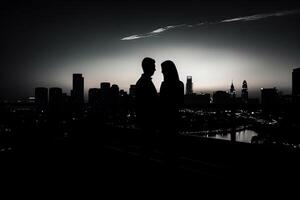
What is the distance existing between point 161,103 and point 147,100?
239 mm

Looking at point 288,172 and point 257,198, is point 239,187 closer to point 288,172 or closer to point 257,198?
point 257,198

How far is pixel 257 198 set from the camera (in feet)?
11.2

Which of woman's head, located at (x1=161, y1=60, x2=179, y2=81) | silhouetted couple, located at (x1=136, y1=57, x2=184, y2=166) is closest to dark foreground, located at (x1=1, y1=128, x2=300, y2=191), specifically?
silhouetted couple, located at (x1=136, y1=57, x2=184, y2=166)

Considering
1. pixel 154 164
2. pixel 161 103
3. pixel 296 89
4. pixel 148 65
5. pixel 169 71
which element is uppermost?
pixel 148 65

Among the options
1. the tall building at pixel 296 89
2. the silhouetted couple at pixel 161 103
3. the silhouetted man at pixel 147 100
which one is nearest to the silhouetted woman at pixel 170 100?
the silhouetted couple at pixel 161 103

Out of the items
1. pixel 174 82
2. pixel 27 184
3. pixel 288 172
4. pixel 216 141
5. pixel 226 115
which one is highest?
pixel 174 82

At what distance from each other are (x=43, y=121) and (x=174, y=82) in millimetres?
4865

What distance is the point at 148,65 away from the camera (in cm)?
365

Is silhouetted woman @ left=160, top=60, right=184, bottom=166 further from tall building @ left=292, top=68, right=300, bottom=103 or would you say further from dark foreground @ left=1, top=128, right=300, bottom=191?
tall building @ left=292, top=68, right=300, bottom=103

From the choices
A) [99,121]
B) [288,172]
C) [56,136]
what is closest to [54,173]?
[99,121]

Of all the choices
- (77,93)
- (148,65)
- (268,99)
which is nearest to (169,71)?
(148,65)

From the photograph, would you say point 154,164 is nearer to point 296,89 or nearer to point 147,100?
point 147,100

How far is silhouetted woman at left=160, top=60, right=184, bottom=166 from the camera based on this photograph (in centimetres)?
347

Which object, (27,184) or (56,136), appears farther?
(56,136)
